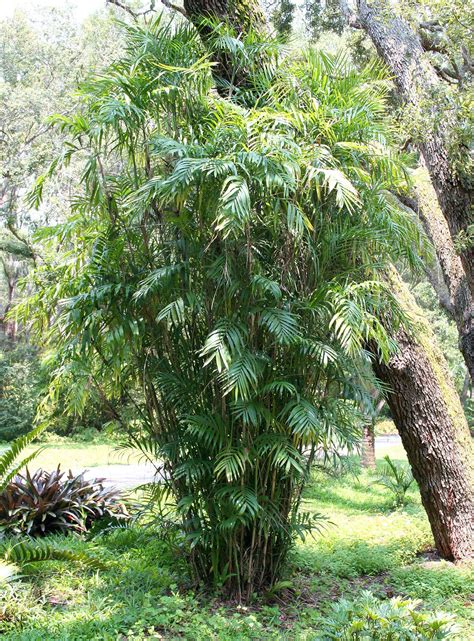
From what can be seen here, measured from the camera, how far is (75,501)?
239 inches

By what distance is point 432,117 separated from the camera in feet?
16.4

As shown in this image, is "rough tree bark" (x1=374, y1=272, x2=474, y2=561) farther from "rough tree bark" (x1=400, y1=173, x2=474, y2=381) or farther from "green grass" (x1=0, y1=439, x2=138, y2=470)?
"green grass" (x1=0, y1=439, x2=138, y2=470)

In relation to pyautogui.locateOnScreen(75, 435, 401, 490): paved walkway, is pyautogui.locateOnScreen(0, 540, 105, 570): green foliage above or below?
above

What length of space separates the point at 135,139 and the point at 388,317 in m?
2.31

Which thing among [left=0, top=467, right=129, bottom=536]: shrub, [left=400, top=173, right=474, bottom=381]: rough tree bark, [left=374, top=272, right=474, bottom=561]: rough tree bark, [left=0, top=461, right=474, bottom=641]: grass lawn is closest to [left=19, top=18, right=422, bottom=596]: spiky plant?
[left=0, top=461, right=474, bottom=641]: grass lawn

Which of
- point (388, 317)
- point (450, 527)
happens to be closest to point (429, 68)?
point (388, 317)

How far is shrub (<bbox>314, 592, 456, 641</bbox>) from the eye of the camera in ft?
8.86

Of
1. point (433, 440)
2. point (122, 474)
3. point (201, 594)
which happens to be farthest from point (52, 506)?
point (122, 474)

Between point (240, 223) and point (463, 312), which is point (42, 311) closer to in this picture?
point (240, 223)

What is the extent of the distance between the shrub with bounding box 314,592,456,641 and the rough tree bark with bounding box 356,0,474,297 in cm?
287

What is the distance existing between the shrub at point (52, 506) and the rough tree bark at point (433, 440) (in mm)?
2812

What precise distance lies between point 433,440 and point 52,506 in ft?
11.4

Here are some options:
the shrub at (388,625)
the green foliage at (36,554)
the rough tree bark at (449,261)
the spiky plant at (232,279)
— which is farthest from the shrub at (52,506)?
the rough tree bark at (449,261)

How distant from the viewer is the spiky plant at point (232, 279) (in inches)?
148
